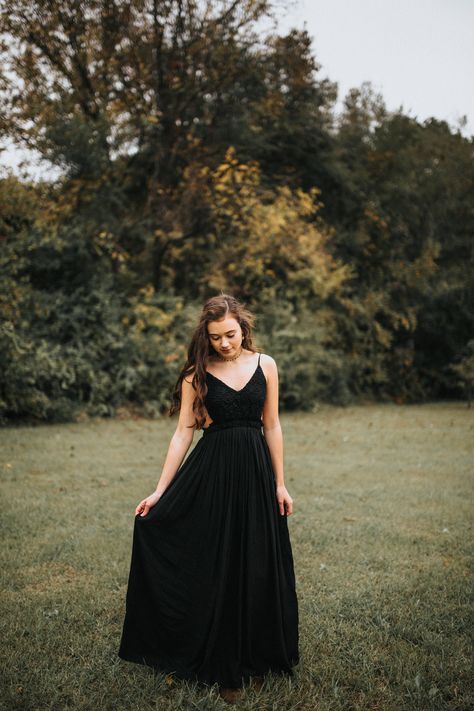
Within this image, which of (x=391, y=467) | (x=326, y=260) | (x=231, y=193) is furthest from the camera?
(x=326, y=260)

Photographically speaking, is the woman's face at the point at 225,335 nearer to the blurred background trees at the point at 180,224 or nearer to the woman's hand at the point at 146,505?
the woman's hand at the point at 146,505

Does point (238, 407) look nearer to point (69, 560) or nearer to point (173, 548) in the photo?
point (173, 548)

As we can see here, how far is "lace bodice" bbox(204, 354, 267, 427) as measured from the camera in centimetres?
317

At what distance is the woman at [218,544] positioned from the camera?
3012 millimetres

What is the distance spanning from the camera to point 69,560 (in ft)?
15.5

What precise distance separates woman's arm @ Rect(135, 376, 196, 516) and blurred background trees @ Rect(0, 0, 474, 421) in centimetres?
802

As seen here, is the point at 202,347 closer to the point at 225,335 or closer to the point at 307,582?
the point at 225,335

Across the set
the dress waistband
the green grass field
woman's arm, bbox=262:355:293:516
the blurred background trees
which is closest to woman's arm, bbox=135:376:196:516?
the dress waistband

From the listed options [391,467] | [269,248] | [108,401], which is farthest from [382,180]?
[391,467]

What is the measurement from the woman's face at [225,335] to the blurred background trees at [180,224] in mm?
8113

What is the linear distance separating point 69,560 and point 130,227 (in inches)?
420

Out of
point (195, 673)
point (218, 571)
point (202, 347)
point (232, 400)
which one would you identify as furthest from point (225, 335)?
point (195, 673)

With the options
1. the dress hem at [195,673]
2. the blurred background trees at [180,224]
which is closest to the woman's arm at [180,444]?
the dress hem at [195,673]

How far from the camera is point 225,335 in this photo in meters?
3.18
